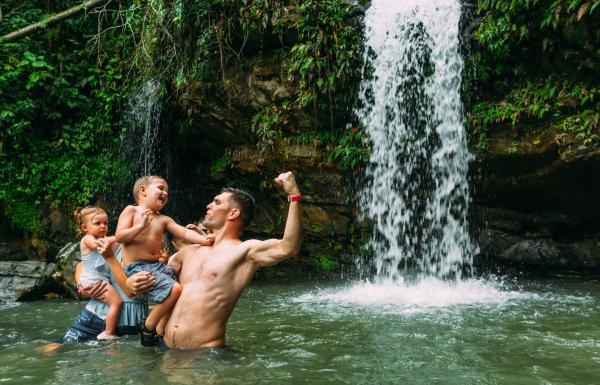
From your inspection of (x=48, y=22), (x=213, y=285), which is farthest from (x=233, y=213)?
(x=48, y=22)

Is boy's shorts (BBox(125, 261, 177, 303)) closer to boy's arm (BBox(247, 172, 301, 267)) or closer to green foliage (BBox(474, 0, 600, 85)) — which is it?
boy's arm (BBox(247, 172, 301, 267))

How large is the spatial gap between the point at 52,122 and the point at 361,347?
1017 centimetres

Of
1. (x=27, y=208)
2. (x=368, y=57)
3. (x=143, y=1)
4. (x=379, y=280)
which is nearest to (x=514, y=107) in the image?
(x=368, y=57)

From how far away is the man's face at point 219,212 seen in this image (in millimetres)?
4227

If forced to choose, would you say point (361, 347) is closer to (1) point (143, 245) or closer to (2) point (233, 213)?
(2) point (233, 213)

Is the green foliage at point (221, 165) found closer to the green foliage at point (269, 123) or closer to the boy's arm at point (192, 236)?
the green foliage at point (269, 123)

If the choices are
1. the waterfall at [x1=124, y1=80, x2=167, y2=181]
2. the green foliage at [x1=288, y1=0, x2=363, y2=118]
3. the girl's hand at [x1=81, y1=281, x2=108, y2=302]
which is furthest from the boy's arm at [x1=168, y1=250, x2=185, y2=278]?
the waterfall at [x1=124, y1=80, x2=167, y2=181]

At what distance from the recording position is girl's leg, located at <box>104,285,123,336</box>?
195 inches

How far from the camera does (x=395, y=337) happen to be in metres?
4.89

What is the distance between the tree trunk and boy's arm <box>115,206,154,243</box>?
8192 mm

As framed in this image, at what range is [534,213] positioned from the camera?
950cm

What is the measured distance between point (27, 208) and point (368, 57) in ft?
24.2

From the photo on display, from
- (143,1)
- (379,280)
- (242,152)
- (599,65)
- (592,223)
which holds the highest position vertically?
(143,1)

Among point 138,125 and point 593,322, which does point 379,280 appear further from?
point 138,125
